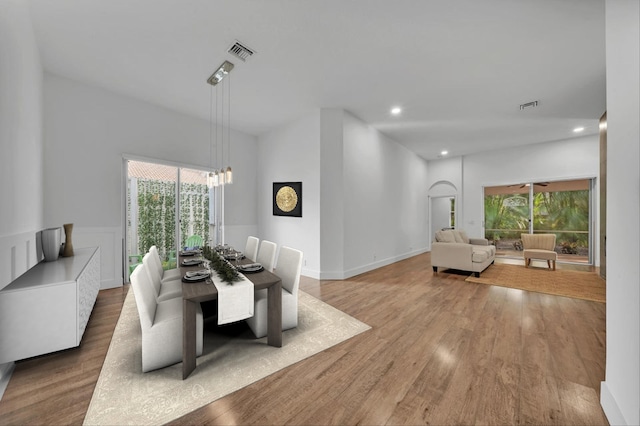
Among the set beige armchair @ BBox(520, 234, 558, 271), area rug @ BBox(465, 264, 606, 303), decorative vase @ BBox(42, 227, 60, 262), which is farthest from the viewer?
beige armchair @ BBox(520, 234, 558, 271)

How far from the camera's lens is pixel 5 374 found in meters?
1.79

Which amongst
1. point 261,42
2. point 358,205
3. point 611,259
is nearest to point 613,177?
point 611,259

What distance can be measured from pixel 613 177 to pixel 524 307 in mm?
2429

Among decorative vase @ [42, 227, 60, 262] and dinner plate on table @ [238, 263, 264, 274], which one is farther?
decorative vase @ [42, 227, 60, 262]

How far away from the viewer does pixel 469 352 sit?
215 cm

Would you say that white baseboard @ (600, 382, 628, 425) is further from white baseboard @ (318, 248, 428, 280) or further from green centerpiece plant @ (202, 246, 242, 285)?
white baseboard @ (318, 248, 428, 280)

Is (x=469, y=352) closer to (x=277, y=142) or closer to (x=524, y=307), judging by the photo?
(x=524, y=307)

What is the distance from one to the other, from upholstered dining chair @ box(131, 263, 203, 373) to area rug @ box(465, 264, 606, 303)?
4.61 m

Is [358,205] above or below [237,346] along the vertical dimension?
above

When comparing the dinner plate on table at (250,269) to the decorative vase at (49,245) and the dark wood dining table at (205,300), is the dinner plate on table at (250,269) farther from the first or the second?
the decorative vase at (49,245)

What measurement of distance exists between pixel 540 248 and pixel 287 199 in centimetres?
598

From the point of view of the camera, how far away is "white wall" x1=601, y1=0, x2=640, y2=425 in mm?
1229

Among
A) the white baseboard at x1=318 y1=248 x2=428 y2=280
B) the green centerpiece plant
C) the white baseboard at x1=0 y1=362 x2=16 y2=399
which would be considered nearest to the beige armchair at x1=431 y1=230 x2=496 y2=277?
the white baseboard at x1=318 y1=248 x2=428 y2=280

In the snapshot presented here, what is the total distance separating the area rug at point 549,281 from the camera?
3.77 meters
